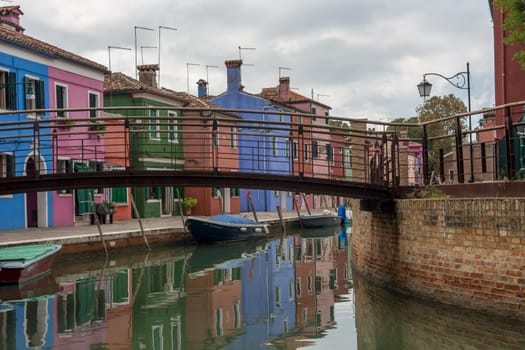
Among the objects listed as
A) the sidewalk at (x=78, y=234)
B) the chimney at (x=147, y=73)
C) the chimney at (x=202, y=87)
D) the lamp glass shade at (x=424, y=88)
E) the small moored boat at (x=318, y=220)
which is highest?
the chimney at (x=202, y=87)

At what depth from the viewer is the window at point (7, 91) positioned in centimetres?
2483

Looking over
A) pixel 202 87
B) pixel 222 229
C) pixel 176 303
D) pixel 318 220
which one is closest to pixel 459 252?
pixel 176 303

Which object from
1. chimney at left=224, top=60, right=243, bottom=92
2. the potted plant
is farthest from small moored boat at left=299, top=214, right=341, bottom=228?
chimney at left=224, top=60, right=243, bottom=92

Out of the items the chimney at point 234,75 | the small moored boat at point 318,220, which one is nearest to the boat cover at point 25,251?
the small moored boat at point 318,220

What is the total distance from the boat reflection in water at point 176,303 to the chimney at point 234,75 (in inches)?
1064

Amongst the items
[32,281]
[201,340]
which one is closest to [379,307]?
[201,340]

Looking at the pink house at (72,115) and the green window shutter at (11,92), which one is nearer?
the green window shutter at (11,92)

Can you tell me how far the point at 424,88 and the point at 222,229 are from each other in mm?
13168

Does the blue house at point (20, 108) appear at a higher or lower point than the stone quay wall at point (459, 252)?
higher

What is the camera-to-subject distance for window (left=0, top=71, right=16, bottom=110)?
2483 centimetres

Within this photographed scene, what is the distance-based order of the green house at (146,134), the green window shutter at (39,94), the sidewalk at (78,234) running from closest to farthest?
1. the sidewalk at (78,234)
2. the green window shutter at (39,94)
3. the green house at (146,134)

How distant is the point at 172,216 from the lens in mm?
38344

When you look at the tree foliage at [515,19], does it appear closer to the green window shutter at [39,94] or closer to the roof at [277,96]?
the green window shutter at [39,94]

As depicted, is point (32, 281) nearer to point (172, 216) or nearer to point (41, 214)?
point (41, 214)
